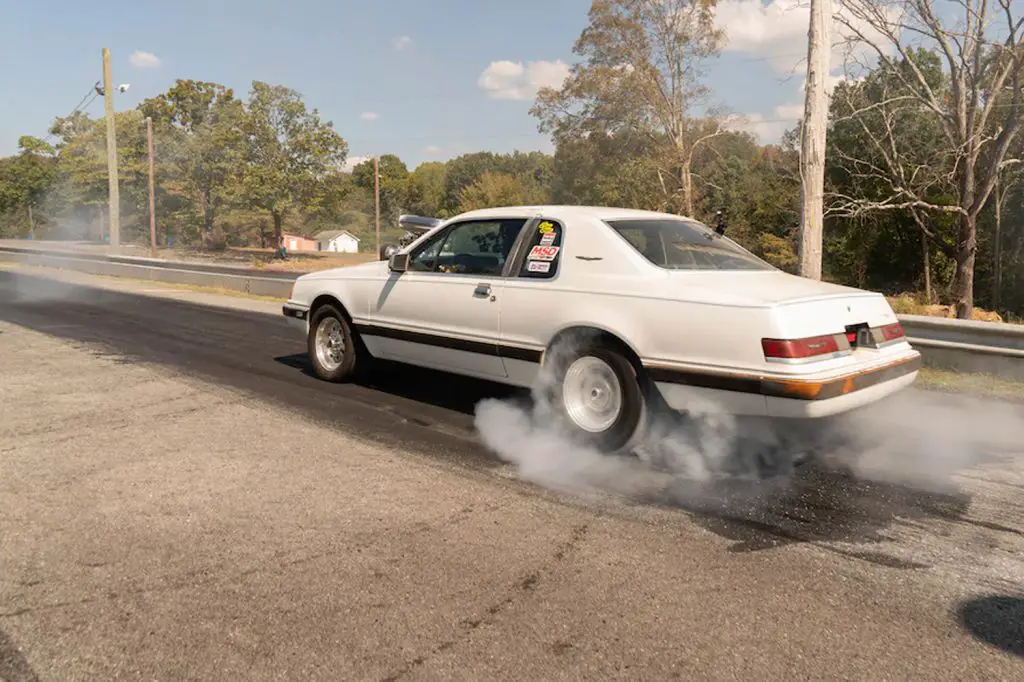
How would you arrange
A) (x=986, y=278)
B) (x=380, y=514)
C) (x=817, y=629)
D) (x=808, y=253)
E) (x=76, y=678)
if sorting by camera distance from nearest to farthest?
1. (x=76, y=678)
2. (x=817, y=629)
3. (x=380, y=514)
4. (x=808, y=253)
5. (x=986, y=278)

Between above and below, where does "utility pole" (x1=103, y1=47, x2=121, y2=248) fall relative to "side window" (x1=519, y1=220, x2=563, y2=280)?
above

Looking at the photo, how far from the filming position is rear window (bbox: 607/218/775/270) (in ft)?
16.0

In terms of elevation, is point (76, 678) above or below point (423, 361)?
below

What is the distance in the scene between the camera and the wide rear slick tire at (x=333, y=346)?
6.64 m

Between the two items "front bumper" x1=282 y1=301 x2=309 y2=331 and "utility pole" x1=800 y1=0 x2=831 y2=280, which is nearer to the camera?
"front bumper" x1=282 y1=301 x2=309 y2=331

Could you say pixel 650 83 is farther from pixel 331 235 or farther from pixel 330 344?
pixel 331 235

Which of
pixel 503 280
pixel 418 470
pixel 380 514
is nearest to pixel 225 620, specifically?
pixel 380 514

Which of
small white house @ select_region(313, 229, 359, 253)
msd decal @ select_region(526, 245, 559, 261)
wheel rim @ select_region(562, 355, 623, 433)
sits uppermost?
small white house @ select_region(313, 229, 359, 253)

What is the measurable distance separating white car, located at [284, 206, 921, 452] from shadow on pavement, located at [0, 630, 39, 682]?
3.22m

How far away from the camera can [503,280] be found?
5.34 m

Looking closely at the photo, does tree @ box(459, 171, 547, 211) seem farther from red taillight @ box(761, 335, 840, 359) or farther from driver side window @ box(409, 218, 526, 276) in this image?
red taillight @ box(761, 335, 840, 359)

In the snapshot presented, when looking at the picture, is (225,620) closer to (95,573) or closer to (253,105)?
(95,573)

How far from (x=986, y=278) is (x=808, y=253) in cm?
2265

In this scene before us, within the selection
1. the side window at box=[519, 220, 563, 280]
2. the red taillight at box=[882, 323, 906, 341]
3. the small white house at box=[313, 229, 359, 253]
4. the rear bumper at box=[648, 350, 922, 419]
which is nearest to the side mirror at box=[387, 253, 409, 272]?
the side window at box=[519, 220, 563, 280]
